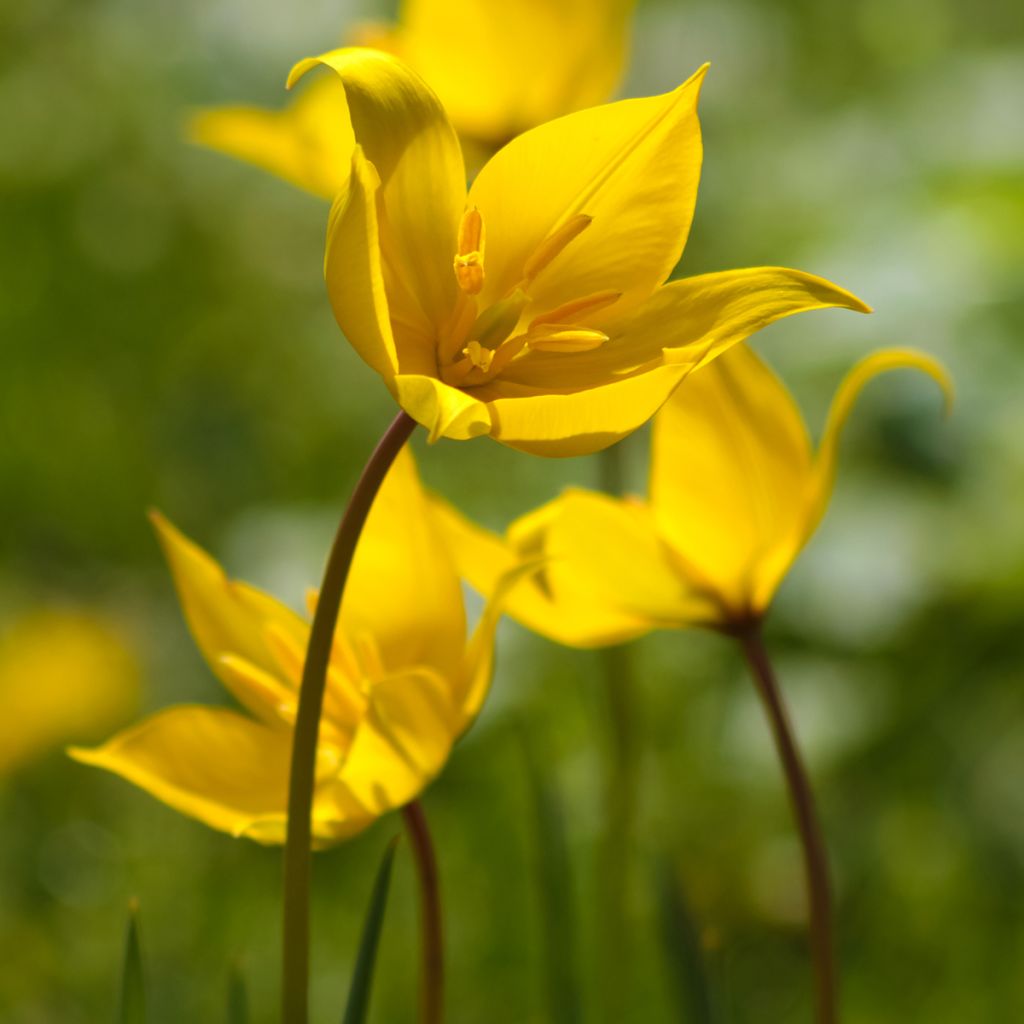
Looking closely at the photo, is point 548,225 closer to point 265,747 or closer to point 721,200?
point 265,747

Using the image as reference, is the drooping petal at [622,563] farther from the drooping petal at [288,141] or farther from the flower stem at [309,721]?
the drooping petal at [288,141]

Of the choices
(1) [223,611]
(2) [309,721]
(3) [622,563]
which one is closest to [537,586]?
(3) [622,563]

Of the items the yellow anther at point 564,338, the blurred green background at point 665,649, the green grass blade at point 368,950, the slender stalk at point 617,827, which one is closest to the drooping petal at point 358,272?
the yellow anther at point 564,338

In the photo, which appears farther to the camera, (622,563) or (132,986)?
(622,563)

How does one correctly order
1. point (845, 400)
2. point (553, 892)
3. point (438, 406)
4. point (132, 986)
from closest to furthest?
point (438, 406) < point (132, 986) < point (845, 400) < point (553, 892)

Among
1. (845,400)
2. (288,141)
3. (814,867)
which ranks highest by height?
(288,141)

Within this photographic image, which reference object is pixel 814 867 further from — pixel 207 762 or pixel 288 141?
pixel 288 141

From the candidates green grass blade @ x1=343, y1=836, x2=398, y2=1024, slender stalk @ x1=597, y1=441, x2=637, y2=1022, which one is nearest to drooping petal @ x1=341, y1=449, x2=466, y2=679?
green grass blade @ x1=343, y1=836, x2=398, y2=1024

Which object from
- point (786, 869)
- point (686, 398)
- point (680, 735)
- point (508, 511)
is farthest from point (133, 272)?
point (686, 398)
